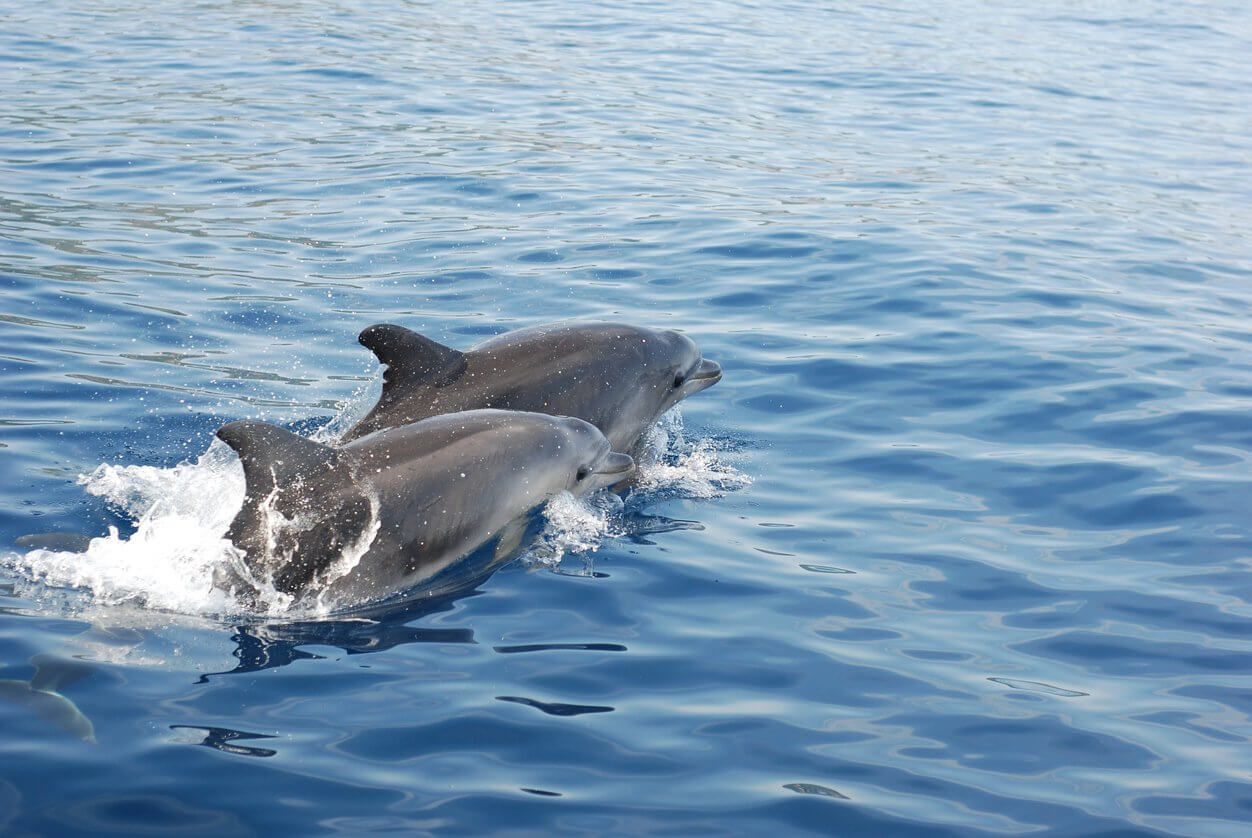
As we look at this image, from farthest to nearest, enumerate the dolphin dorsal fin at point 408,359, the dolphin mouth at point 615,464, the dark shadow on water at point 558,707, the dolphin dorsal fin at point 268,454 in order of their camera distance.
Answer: the dolphin mouth at point 615,464, the dolphin dorsal fin at point 408,359, the dolphin dorsal fin at point 268,454, the dark shadow on water at point 558,707

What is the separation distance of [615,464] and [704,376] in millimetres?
1776

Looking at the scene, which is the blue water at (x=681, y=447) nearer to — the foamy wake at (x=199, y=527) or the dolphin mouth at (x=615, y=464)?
the foamy wake at (x=199, y=527)

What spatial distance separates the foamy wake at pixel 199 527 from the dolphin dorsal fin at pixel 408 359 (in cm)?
112

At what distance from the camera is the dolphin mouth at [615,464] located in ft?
30.1

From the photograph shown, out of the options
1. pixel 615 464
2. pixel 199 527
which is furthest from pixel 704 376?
pixel 199 527

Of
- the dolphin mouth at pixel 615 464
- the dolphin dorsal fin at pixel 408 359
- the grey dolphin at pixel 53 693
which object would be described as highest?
the dolphin dorsal fin at pixel 408 359

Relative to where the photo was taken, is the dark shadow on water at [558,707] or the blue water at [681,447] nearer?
the blue water at [681,447]

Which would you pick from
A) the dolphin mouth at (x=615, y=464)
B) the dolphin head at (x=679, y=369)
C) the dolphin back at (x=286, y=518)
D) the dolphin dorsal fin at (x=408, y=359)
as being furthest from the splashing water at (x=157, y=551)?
the dolphin head at (x=679, y=369)

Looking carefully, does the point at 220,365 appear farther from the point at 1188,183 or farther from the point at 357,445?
the point at 1188,183

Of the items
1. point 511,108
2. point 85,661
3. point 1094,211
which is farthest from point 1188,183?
point 85,661

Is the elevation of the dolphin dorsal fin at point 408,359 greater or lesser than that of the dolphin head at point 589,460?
greater

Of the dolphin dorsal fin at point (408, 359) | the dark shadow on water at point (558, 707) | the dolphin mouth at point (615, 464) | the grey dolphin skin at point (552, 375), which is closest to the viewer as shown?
the dark shadow on water at point (558, 707)

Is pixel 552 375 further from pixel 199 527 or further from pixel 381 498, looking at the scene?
pixel 199 527

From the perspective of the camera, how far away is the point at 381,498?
7.70m
